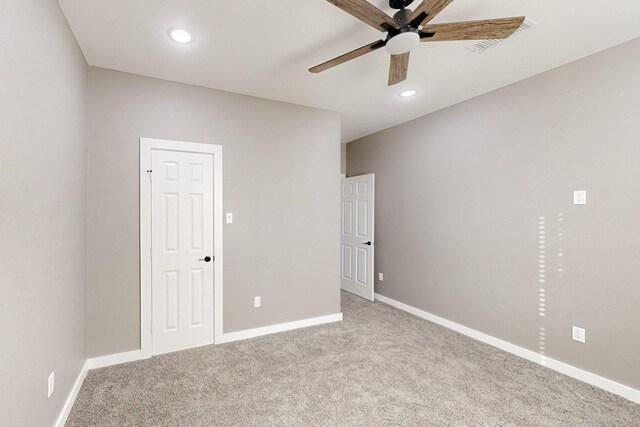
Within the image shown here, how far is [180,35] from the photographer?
2260mm

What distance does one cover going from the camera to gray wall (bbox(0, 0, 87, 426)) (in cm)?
131

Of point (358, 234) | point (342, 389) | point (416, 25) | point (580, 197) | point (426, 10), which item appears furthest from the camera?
point (358, 234)

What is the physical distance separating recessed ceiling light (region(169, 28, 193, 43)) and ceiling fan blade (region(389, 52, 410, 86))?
4.85ft

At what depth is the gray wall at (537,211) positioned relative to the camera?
239 cm

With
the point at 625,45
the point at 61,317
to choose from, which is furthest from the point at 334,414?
the point at 625,45

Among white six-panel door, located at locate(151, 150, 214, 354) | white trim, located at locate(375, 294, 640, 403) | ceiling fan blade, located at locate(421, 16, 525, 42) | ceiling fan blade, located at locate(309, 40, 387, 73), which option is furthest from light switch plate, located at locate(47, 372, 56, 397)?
white trim, located at locate(375, 294, 640, 403)

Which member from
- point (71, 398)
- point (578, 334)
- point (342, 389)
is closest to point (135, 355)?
point (71, 398)

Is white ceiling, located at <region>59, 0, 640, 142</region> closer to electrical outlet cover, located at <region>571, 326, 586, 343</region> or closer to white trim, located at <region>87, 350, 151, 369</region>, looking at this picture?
electrical outlet cover, located at <region>571, 326, 586, 343</region>

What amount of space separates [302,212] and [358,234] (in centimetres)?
154

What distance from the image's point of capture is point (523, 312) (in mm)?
3006

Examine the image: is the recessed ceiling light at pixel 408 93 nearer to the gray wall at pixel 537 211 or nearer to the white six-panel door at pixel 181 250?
the gray wall at pixel 537 211

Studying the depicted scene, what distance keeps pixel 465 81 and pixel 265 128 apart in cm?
213

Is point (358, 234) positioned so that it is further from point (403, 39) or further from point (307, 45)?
point (403, 39)

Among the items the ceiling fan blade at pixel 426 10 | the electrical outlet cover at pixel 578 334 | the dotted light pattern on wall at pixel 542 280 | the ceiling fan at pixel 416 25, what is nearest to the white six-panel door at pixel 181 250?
the ceiling fan at pixel 416 25
